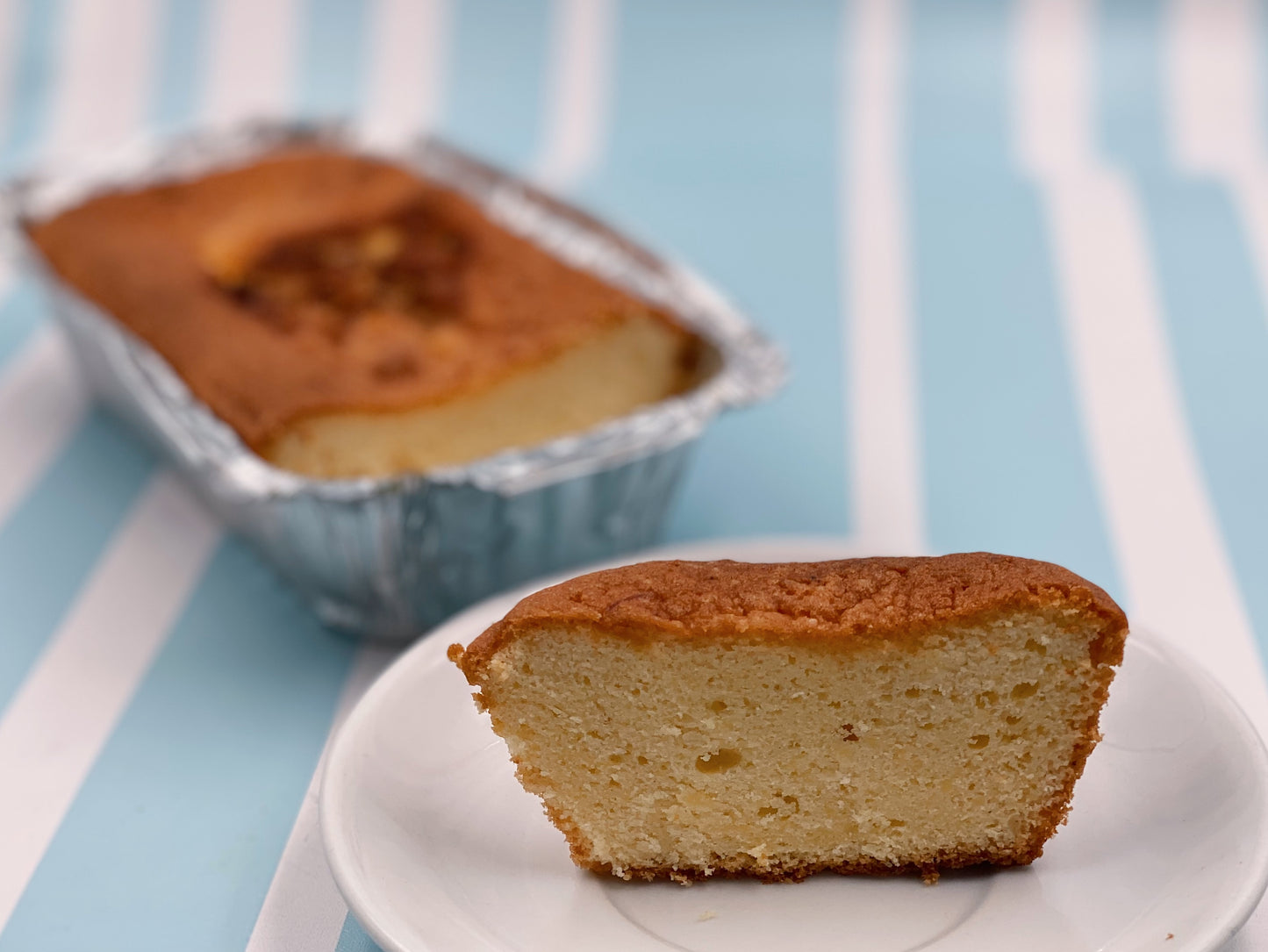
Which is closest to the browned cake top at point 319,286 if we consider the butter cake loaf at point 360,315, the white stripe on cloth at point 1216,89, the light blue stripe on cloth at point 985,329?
the butter cake loaf at point 360,315

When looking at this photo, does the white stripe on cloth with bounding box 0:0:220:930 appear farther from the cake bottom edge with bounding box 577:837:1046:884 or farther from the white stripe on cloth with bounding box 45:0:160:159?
the white stripe on cloth with bounding box 45:0:160:159

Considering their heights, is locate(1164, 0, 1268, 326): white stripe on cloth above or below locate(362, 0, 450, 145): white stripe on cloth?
above

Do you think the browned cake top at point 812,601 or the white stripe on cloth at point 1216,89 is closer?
the browned cake top at point 812,601

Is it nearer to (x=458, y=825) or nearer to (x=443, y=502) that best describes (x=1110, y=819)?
(x=458, y=825)

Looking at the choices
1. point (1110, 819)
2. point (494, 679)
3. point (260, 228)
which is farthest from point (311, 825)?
point (260, 228)

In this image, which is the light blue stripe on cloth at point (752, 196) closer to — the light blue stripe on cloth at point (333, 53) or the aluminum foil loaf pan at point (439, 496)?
the aluminum foil loaf pan at point (439, 496)

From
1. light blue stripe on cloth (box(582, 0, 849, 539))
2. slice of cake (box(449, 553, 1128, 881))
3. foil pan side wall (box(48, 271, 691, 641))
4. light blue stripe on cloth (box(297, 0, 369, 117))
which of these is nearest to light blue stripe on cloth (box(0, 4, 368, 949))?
foil pan side wall (box(48, 271, 691, 641))

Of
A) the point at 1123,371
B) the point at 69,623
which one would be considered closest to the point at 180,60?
the point at 69,623
